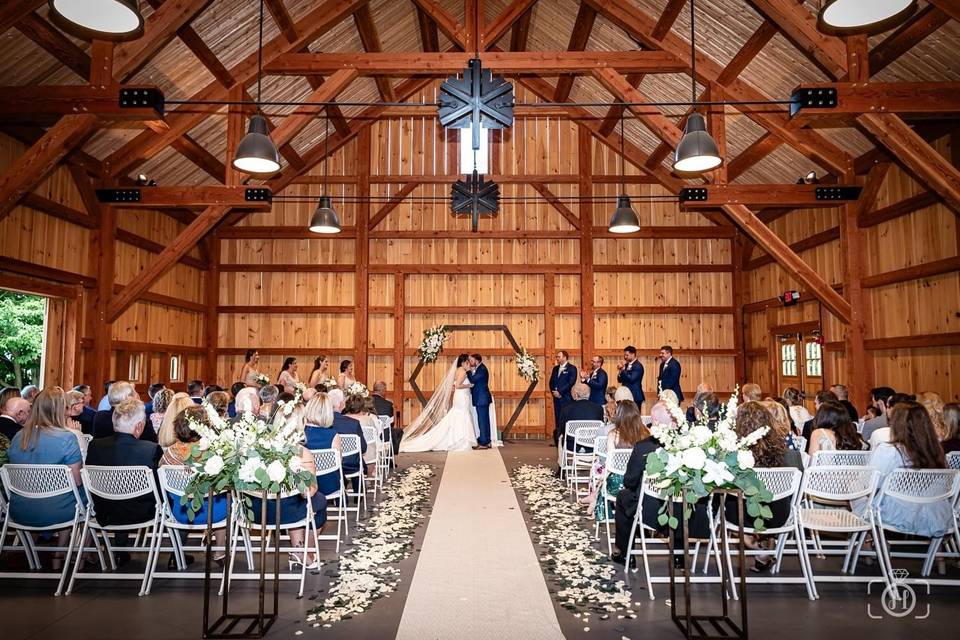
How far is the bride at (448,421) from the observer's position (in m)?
11.1

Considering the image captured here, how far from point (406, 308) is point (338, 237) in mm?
2128

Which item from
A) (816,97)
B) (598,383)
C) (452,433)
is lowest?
(452,433)

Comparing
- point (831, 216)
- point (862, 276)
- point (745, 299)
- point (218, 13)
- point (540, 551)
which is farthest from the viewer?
point (745, 299)

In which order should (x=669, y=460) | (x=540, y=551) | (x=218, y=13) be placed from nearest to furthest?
(x=669, y=460)
(x=540, y=551)
(x=218, y=13)

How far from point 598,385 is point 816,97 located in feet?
17.7

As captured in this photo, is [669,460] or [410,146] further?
[410,146]

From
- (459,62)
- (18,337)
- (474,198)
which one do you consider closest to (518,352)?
(474,198)

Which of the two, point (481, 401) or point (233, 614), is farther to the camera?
point (481, 401)

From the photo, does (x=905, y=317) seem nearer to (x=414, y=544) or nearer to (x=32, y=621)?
(x=414, y=544)

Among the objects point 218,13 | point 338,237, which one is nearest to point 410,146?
point 338,237

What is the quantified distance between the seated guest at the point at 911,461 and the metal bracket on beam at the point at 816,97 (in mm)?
3544

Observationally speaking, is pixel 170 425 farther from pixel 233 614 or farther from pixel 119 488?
pixel 233 614

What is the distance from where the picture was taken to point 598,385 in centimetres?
1052

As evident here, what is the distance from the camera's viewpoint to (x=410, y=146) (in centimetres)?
1381
